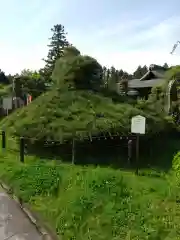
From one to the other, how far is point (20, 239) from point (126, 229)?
6.06 ft

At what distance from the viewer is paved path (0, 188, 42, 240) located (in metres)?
5.41

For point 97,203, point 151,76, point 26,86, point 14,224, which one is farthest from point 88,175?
point 151,76

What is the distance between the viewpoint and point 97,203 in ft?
19.7

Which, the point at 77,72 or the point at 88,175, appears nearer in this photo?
the point at 88,175

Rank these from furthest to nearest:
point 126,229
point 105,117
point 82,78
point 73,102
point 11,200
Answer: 1. point 82,78
2. point 73,102
3. point 105,117
4. point 11,200
5. point 126,229

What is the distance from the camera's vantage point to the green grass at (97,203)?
510cm

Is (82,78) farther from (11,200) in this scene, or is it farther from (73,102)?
(11,200)

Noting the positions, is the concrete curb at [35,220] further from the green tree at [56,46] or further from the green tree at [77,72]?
the green tree at [56,46]

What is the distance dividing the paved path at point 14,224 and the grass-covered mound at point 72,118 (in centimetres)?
443

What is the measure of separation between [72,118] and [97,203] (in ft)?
20.4

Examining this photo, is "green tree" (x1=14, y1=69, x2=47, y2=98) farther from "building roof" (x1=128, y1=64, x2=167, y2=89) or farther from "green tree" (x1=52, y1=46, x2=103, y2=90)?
"building roof" (x1=128, y1=64, x2=167, y2=89)

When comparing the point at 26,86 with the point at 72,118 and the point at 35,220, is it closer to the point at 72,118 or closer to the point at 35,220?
the point at 72,118

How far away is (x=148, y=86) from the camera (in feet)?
124

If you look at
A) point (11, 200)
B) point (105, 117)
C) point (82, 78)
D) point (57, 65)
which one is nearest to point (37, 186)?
point (11, 200)
